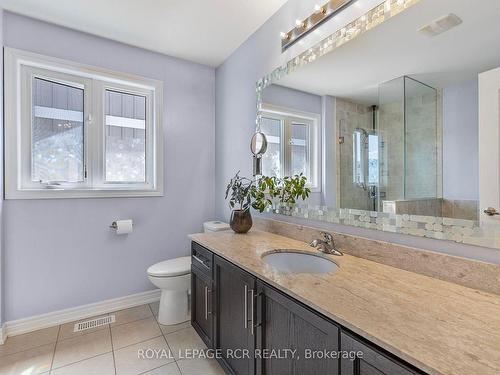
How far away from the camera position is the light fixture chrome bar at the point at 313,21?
1.42m

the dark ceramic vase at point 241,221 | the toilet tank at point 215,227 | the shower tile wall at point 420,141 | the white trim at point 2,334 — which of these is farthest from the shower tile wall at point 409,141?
the white trim at point 2,334

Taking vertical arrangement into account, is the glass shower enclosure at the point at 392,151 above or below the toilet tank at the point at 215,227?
above

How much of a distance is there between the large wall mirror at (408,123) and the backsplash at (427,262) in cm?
8

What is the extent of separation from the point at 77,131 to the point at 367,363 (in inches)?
101

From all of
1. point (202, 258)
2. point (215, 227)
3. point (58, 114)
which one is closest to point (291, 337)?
point (202, 258)

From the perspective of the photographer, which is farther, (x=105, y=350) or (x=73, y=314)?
(x=73, y=314)

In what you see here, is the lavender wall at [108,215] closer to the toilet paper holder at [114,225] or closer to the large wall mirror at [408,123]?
the toilet paper holder at [114,225]

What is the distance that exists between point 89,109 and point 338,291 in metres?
2.44

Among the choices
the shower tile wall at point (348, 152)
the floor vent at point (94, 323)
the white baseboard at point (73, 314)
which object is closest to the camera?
the shower tile wall at point (348, 152)

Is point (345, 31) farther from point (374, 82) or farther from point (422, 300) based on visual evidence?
point (422, 300)

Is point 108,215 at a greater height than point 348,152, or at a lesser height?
lesser

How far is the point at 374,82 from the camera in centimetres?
130

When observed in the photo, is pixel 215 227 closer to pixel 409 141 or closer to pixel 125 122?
pixel 125 122

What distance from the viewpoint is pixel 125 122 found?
2.46m
